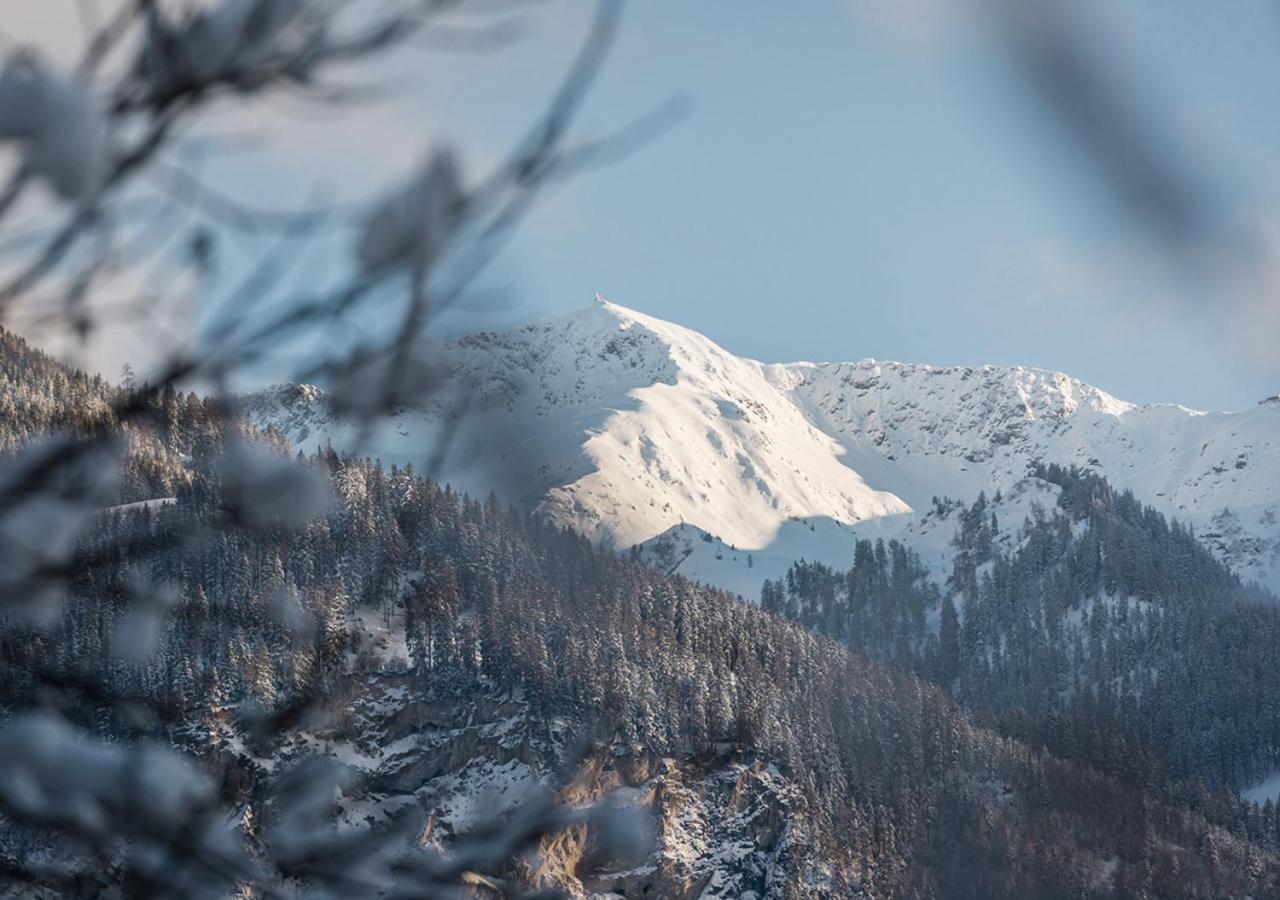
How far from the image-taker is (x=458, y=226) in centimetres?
202

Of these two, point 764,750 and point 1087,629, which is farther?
point 1087,629

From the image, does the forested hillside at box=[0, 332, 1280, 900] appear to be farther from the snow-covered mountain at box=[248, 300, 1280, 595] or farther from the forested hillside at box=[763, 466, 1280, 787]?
the snow-covered mountain at box=[248, 300, 1280, 595]

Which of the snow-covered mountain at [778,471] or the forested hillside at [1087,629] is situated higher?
the snow-covered mountain at [778,471]

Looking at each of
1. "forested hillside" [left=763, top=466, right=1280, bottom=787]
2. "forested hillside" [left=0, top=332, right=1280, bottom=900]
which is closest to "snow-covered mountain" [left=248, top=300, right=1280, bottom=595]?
"forested hillside" [left=763, top=466, right=1280, bottom=787]

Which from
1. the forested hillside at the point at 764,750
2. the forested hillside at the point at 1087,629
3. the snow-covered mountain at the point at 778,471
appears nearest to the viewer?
the forested hillside at the point at 764,750

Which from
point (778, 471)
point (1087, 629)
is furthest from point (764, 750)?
point (778, 471)

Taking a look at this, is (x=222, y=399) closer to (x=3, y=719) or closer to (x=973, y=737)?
(x=3, y=719)

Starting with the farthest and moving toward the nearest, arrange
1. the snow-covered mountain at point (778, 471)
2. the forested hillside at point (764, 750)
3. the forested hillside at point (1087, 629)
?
the snow-covered mountain at point (778, 471) → the forested hillside at point (1087, 629) → the forested hillside at point (764, 750)

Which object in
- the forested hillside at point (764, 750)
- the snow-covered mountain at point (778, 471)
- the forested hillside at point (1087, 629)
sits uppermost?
the snow-covered mountain at point (778, 471)

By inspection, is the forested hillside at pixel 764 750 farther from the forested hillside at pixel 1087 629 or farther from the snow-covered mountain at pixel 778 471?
the snow-covered mountain at pixel 778 471

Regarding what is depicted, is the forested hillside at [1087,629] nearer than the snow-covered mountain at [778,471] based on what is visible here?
Yes

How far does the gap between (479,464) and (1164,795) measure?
258ft

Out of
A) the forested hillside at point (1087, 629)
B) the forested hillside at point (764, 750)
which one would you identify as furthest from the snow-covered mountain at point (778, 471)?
the forested hillside at point (764, 750)

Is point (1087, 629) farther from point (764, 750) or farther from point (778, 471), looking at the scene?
point (778, 471)
